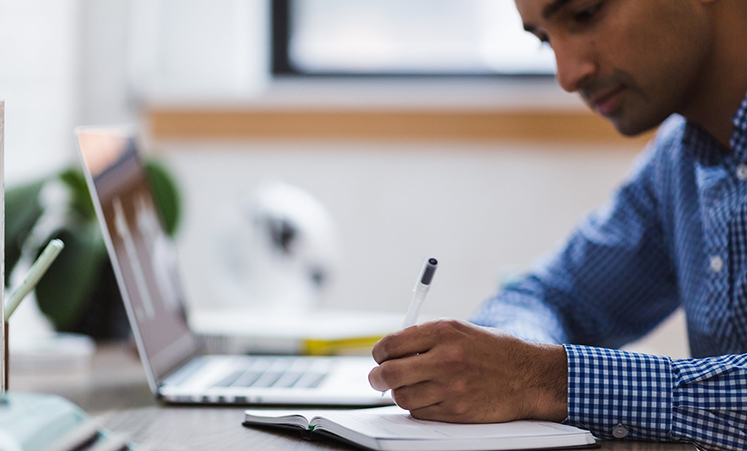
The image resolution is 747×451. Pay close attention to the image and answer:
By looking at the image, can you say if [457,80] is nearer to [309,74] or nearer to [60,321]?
[309,74]

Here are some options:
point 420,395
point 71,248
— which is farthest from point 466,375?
point 71,248

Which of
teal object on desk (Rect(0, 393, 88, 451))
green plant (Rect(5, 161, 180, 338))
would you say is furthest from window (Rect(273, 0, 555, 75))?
teal object on desk (Rect(0, 393, 88, 451))

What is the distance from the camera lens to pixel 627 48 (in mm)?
991

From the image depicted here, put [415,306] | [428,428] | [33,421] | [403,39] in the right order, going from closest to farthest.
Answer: [33,421]
[428,428]
[415,306]
[403,39]

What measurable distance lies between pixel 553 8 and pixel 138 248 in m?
0.60

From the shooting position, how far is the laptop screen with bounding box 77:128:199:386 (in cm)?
81

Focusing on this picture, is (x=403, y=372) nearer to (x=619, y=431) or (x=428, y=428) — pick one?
(x=428, y=428)

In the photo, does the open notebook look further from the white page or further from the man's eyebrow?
the man's eyebrow

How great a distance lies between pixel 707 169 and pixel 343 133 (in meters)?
1.18

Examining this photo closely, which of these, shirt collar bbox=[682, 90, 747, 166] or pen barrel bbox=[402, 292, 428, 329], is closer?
pen barrel bbox=[402, 292, 428, 329]

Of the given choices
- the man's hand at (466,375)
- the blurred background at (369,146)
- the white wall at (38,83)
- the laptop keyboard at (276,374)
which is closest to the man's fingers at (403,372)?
the man's hand at (466,375)

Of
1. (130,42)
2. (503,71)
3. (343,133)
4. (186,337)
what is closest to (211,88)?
(130,42)

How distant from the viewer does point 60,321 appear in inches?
48.6

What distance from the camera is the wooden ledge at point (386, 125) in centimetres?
204
